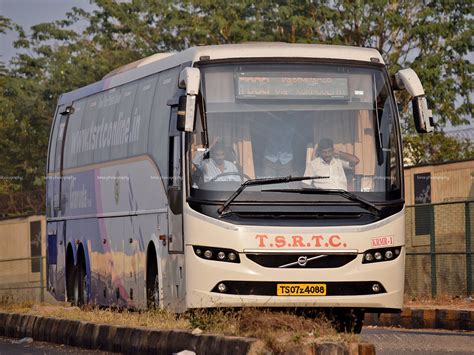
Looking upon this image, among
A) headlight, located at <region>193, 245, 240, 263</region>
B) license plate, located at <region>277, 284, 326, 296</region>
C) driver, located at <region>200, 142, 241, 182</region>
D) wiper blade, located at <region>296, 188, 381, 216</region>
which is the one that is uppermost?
driver, located at <region>200, 142, 241, 182</region>

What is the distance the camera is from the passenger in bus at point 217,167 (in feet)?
50.4

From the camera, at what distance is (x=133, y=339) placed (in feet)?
44.2

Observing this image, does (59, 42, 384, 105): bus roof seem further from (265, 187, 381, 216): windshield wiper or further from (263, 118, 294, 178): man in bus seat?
(265, 187, 381, 216): windshield wiper

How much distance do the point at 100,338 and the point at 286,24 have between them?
35967mm

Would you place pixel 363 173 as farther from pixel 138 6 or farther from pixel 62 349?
pixel 138 6

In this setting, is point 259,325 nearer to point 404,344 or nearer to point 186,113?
point 186,113

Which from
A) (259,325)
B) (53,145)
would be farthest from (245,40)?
(259,325)

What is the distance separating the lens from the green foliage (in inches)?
1842

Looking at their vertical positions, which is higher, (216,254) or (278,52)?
(278,52)

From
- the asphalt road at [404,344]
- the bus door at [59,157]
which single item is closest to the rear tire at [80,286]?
the bus door at [59,157]

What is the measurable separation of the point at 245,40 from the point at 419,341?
3228 centimetres

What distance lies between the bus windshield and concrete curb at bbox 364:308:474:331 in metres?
4.87

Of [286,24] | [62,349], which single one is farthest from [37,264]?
[62,349]

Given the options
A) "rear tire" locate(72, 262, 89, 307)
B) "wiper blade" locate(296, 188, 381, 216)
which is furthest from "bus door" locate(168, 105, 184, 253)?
"rear tire" locate(72, 262, 89, 307)
